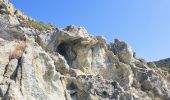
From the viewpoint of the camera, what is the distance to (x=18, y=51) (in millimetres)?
32156

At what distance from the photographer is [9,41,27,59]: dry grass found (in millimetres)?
31578

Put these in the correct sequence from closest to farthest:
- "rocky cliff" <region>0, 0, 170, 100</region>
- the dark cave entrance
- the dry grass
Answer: "rocky cliff" <region>0, 0, 170, 100</region> → the dry grass → the dark cave entrance

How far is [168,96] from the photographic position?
47.0 meters

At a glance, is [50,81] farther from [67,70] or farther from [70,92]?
[67,70]

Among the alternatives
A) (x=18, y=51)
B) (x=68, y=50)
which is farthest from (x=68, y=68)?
(x=18, y=51)

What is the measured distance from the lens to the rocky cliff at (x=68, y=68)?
29.9 meters

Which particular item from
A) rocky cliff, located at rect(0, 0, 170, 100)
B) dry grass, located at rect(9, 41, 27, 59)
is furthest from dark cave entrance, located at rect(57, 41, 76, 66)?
dry grass, located at rect(9, 41, 27, 59)

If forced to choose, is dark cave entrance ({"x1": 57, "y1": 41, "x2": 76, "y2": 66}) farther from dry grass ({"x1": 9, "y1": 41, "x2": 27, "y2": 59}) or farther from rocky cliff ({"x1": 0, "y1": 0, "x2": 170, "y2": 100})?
dry grass ({"x1": 9, "y1": 41, "x2": 27, "y2": 59})

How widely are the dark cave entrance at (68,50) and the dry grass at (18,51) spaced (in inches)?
431

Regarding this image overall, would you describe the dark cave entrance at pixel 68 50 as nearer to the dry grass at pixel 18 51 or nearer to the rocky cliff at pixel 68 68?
the rocky cliff at pixel 68 68

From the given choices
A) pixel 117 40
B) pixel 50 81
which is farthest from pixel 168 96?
pixel 50 81

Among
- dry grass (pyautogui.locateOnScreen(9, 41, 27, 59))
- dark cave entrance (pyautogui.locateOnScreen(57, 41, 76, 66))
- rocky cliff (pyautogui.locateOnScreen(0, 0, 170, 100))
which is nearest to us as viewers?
rocky cliff (pyautogui.locateOnScreen(0, 0, 170, 100))

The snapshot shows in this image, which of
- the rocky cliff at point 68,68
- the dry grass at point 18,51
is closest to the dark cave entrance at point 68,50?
the rocky cliff at point 68,68

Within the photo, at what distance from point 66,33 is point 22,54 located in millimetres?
13035
